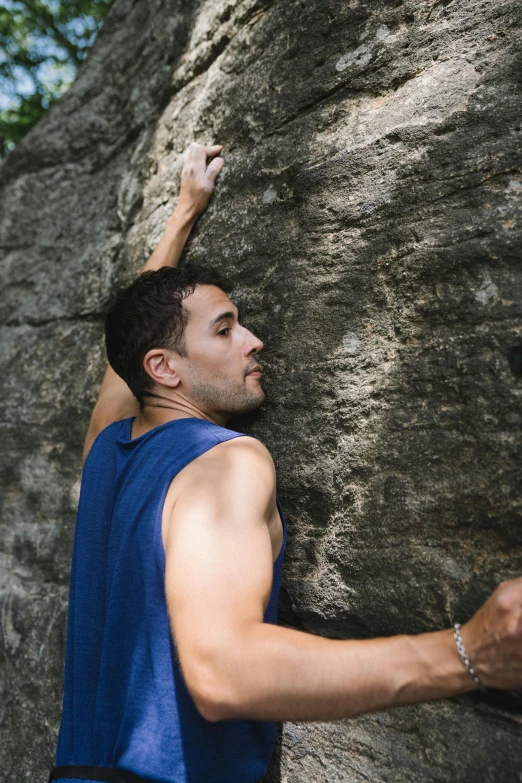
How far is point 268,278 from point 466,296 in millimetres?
789

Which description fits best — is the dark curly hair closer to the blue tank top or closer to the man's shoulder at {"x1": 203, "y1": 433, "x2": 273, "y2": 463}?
the blue tank top

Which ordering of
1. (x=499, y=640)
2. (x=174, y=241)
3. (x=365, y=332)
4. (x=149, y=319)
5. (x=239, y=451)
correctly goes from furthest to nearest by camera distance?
(x=174, y=241), (x=149, y=319), (x=365, y=332), (x=239, y=451), (x=499, y=640)

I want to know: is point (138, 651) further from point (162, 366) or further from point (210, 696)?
point (162, 366)

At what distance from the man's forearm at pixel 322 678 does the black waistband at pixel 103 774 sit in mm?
441

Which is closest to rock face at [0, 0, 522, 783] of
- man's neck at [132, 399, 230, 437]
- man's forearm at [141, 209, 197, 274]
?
man's forearm at [141, 209, 197, 274]

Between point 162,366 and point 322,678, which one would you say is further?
point 162,366

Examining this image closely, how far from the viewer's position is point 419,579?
172cm

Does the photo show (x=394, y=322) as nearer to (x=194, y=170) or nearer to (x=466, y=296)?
(x=466, y=296)

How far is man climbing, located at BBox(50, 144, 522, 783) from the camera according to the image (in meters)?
1.30

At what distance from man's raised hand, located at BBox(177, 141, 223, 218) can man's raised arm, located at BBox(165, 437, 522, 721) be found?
5.63 feet

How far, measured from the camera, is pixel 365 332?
1.98 meters

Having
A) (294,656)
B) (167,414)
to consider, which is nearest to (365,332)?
(167,414)

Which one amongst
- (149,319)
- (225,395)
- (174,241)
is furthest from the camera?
(174,241)

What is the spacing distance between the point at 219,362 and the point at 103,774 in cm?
128
